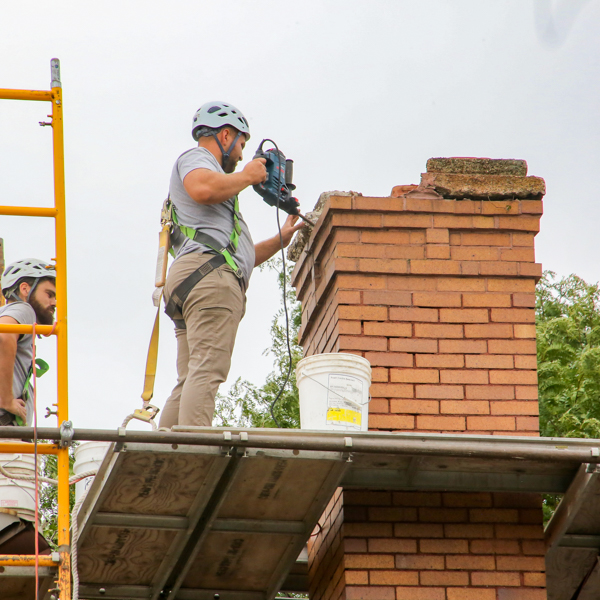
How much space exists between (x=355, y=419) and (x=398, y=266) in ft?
3.54

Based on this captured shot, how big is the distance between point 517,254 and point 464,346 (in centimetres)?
63

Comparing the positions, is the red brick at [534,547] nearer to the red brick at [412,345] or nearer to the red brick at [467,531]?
the red brick at [467,531]

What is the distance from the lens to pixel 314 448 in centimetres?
438

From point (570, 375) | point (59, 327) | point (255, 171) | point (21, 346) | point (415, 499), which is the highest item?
point (570, 375)

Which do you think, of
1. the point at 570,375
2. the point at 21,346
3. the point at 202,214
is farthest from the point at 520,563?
the point at 570,375

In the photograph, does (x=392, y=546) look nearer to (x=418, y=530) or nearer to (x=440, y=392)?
(x=418, y=530)

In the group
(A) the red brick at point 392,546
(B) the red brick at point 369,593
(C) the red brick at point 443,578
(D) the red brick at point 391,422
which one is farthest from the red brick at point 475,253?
(B) the red brick at point 369,593

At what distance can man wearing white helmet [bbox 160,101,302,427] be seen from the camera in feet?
17.0

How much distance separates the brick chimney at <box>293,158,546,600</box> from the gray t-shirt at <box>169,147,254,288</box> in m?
0.52

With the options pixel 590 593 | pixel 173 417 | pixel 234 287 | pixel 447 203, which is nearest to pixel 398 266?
pixel 447 203

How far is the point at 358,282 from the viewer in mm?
5711

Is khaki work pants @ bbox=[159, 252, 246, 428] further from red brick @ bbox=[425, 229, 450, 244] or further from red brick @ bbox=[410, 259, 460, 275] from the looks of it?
red brick @ bbox=[425, 229, 450, 244]

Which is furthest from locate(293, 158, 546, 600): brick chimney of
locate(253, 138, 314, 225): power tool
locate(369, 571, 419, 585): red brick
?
locate(253, 138, 314, 225): power tool

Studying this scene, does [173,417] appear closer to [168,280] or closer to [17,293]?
[168,280]
